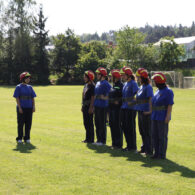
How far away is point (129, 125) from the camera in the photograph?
847cm

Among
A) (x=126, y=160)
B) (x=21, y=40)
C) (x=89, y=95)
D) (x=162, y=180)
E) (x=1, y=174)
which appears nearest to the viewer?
(x=162, y=180)

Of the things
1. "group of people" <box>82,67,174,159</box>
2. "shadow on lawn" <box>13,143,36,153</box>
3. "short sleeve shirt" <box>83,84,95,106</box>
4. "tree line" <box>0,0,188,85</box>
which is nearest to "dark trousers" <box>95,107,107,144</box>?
"group of people" <box>82,67,174,159</box>

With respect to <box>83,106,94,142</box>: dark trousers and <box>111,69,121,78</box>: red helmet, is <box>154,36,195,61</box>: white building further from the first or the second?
<box>111,69,121,78</box>: red helmet

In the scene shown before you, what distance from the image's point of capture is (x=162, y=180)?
607cm

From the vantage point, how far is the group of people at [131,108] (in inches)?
297

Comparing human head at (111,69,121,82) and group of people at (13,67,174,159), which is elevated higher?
human head at (111,69,121,82)

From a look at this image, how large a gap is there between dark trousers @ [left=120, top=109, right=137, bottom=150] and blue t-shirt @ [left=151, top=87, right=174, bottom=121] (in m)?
0.89

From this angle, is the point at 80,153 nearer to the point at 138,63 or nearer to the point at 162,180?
the point at 162,180

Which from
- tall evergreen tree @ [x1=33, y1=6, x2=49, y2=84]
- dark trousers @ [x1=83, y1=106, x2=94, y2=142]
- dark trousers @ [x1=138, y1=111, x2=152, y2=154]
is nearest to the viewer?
dark trousers @ [x1=138, y1=111, x2=152, y2=154]

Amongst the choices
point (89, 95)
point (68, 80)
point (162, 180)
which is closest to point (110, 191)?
point (162, 180)

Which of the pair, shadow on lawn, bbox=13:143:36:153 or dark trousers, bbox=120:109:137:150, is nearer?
dark trousers, bbox=120:109:137:150

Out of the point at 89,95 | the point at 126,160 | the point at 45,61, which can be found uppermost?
the point at 45,61

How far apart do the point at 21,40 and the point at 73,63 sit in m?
13.7

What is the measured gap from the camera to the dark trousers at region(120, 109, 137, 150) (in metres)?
8.45
